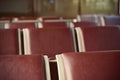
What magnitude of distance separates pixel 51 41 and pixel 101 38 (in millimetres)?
449

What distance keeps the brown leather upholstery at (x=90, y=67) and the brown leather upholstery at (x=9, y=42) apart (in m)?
1.10

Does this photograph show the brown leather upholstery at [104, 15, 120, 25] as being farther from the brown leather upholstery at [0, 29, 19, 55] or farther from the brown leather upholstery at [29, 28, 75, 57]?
the brown leather upholstery at [0, 29, 19, 55]

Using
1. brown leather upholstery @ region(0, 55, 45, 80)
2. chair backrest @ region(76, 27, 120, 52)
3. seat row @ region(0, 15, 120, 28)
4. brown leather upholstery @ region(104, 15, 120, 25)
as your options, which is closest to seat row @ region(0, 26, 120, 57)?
chair backrest @ region(76, 27, 120, 52)

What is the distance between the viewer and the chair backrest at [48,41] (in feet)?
7.04

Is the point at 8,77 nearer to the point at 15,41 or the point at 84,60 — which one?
the point at 84,60

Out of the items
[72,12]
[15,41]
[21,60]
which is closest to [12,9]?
[72,12]

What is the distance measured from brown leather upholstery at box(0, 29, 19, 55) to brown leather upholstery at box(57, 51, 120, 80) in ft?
3.60

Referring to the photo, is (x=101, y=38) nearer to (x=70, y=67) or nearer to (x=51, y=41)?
(x=51, y=41)

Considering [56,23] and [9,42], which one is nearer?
[9,42]

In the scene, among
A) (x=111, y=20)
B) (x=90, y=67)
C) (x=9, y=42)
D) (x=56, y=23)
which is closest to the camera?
(x=90, y=67)

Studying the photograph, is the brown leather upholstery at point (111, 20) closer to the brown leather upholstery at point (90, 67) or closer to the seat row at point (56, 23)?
the seat row at point (56, 23)

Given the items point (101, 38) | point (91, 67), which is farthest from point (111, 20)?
point (91, 67)

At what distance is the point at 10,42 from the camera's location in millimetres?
2143

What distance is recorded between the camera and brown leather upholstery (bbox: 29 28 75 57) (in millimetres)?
2150
